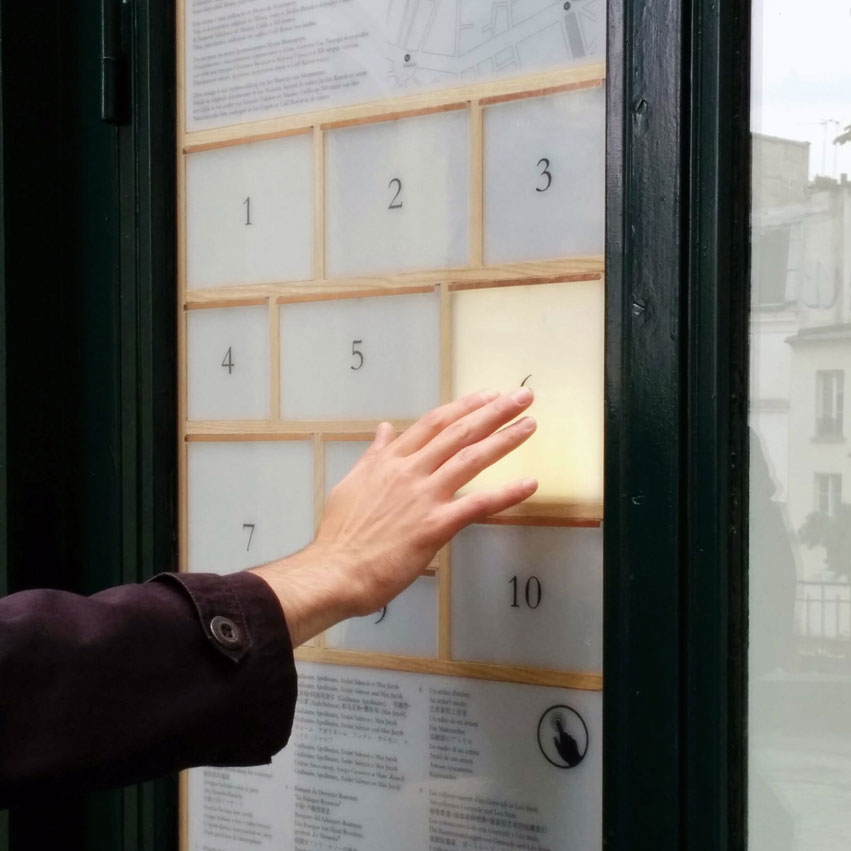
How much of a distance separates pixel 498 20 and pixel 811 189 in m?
0.40

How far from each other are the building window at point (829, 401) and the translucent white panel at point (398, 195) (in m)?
0.42

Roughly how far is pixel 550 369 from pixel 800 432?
268 mm

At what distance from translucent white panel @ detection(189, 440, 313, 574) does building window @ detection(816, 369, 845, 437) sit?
60 centimetres

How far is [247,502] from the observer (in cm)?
150

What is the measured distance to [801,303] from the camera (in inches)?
Answer: 43.6

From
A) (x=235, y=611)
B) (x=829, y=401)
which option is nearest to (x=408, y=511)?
(x=235, y=611)

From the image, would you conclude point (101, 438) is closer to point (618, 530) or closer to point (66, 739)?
point (66, 739)

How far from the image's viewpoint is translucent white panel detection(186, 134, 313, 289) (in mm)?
1457

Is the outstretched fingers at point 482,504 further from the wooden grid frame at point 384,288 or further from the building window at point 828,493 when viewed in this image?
the building window at point 828,493

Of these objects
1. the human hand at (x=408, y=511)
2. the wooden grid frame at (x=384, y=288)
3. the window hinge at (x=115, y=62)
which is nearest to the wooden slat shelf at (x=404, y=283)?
the wooden grid frame at (x=384, y=288)

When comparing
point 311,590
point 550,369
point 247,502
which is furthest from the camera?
point 247,502

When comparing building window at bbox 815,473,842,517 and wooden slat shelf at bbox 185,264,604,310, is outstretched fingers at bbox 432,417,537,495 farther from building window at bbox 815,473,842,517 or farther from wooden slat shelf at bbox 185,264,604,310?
building window at bbox 815,473,842,517

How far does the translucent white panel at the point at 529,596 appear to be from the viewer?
1230 millimetres

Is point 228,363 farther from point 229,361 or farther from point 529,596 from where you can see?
point 529,596
